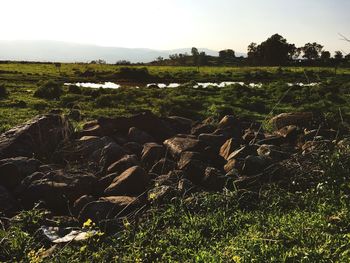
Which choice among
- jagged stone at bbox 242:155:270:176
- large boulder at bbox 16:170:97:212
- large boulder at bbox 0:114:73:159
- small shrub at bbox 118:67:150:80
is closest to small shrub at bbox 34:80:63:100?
large boulder at bbox 0:114:73:159

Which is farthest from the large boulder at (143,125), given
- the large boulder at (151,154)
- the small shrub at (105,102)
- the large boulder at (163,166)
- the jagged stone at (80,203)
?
the small shrub at (105,102)

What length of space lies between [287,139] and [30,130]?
743cm

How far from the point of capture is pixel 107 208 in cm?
877

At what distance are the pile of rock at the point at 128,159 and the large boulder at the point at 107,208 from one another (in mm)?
20

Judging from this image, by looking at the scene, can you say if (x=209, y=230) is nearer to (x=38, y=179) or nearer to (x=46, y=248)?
(x=46, y=248)

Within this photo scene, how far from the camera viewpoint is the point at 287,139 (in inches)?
512

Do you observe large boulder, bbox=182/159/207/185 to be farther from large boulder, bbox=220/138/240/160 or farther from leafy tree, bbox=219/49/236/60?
leafy tree, bbox=219/49/236/60

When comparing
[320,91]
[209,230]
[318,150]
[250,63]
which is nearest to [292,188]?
[318,150]

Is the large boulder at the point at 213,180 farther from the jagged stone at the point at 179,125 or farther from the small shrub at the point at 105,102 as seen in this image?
the small shrub at the point at 105,102

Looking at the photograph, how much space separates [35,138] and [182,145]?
13.3 feet

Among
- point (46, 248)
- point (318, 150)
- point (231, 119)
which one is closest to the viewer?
point (46, 248)

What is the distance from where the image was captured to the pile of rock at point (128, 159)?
9.37 meters

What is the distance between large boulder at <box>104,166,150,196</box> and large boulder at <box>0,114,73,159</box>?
2.87m

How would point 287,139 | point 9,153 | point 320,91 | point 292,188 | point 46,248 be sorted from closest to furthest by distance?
1. point 46,248
2. point 292,188
3. point 9,153
4. point 287,139
5. point 320,91
